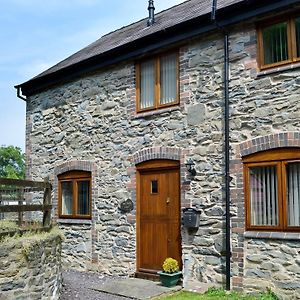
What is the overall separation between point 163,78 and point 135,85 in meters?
0.83

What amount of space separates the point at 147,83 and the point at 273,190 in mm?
4088

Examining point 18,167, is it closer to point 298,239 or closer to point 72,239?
point 72,239

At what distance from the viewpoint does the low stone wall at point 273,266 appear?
7.66 meters

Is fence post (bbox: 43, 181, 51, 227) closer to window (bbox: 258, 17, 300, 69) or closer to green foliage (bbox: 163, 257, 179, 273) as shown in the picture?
green foliage (bbox: 163, 257, 179, 273)

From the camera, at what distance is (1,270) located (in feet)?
21.2

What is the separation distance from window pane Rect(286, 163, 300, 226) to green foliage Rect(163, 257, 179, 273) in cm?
259

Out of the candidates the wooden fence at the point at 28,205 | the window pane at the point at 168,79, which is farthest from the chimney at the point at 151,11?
the wooden fence at the point at 28,205

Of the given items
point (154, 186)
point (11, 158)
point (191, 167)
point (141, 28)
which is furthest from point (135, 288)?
point (11, 158)

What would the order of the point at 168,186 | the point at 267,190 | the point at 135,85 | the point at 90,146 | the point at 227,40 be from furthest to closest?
the point at 90,146 → the point at 135,85 → the point at 168,186 → the point at 227,40 → the point at 267,190

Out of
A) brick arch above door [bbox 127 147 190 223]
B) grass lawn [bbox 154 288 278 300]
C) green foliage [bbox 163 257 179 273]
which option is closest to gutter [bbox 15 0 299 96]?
brick arch above door [bbox 127 147 190 223]

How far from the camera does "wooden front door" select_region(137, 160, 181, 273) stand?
9.66 meters

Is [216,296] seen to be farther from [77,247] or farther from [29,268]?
[77,247]

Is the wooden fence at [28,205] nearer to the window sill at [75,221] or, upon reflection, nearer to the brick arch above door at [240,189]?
the window sill at [75,221]

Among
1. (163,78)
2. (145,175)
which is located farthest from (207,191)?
(163,78)
